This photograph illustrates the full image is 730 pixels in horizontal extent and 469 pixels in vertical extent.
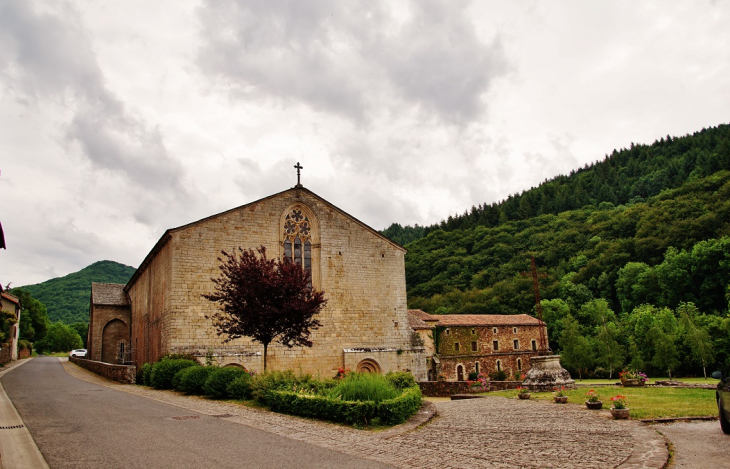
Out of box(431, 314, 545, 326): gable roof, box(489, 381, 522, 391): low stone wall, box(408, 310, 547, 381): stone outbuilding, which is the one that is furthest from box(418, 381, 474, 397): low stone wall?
box(431, 314, 545, 326): gable roof

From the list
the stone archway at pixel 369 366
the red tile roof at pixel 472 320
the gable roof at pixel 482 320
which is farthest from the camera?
the gable roof at pixel 482 320

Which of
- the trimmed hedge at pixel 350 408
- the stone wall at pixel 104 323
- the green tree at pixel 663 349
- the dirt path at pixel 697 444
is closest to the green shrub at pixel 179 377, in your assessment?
the trimmed hedge at pixel 350 408

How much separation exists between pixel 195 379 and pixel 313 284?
9618 millimetres

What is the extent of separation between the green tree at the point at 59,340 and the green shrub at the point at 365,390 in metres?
87.7

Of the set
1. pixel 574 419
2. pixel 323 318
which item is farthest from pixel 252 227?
pixel 574 419

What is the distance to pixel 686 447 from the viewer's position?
793cm

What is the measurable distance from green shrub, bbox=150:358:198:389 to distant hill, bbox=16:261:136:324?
98.3 metres

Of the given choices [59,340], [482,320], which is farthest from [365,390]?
[59,340]

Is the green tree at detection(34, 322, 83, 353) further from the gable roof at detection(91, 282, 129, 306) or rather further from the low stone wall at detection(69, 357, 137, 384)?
the low stone wall at detection(69, 357, 137, 384)

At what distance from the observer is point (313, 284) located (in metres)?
25.6

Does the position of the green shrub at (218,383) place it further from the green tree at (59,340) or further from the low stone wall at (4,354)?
the green tree at (59,340)

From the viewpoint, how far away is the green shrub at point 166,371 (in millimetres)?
18906

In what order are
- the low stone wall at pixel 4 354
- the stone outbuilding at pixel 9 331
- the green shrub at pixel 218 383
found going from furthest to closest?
the stone outbuilding at pixel 9 331 < the low stone wall at pixel 4 354 < the green shrub at pixel 218 383

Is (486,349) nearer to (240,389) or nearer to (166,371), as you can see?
(166,371)
